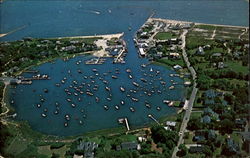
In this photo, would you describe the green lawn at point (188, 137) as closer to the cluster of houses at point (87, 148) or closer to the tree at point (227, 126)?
the tree at point (227, 126)

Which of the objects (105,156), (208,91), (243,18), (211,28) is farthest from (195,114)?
(243,18)

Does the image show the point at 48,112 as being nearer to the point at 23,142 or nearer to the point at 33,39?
the point at 23,142

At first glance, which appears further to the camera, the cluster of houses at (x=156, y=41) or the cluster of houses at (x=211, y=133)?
the cluster of houses at (x=156, y=41)

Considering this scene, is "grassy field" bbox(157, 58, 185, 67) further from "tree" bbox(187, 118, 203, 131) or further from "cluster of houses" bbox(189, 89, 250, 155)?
"tree" bbox(187, 118, 203, 131)

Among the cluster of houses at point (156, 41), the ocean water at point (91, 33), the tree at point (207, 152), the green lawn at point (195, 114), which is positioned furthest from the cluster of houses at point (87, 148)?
the cluster of houses at point (156, 41)

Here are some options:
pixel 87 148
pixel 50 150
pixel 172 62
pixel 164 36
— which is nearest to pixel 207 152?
pixel 87 148

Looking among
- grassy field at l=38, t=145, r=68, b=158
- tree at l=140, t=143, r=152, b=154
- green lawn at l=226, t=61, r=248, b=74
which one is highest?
green lawn at l=226, t=61, r=248, b=74

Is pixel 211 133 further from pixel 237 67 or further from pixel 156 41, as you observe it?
pixel 156 41

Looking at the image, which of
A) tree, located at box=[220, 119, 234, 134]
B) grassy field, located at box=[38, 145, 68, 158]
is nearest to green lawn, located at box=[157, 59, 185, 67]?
tree, located at box=[220, 119, 234, 134]
